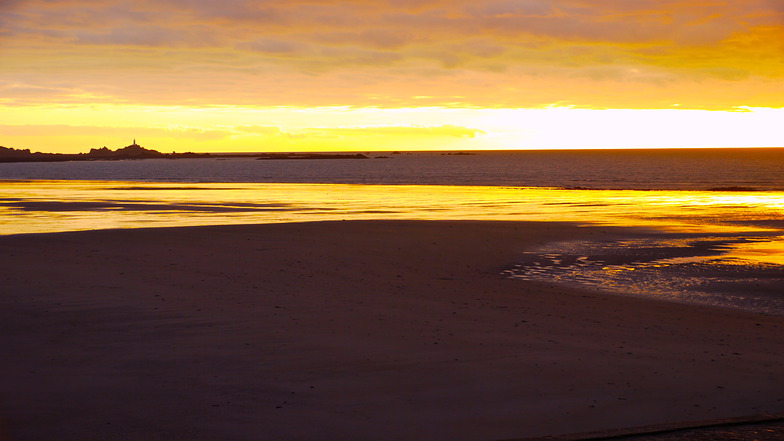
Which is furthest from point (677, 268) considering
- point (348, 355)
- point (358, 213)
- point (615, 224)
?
point (358, 213)

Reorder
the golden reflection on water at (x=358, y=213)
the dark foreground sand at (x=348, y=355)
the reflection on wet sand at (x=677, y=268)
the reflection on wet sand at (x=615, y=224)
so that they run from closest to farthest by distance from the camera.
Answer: the dark foreground sand at (x=348, y=355)
the reflection on wet sand at (x=677, y=268)
the reflection on wet sand at (x=615, y=224)
the golden reflection on water at (x=358, y=213)

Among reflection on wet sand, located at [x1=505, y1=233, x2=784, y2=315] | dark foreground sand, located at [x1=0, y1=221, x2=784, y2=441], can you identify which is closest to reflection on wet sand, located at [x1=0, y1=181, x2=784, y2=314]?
reflection on wet sand, located at [x1=505, y1=233, x2=784, y2=315]

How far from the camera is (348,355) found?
8.36m

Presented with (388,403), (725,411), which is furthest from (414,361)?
(725,411)

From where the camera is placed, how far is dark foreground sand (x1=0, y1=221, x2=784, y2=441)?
20.9ft

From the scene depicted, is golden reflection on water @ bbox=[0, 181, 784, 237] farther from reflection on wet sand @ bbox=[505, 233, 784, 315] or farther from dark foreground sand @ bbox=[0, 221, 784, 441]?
dark foreground sand @ bbox=[0, 221, 784, 441]

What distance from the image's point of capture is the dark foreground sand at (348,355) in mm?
6367

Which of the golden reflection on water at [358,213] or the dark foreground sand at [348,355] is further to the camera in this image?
the golden reflection on water at [358,213]

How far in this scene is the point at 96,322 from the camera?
388 inches

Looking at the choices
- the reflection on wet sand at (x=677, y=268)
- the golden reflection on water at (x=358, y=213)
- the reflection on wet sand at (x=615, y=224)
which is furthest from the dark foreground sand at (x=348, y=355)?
the golden reflection on water at (x=358, y=213)

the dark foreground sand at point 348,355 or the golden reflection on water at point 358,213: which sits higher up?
the golden reflection on water at point 358,213

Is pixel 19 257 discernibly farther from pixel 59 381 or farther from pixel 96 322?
pixel 59 381

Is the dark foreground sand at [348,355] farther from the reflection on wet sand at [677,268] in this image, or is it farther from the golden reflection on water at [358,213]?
the golden reflection on water at [358,213]

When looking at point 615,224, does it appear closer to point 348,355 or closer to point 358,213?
point 358,213
